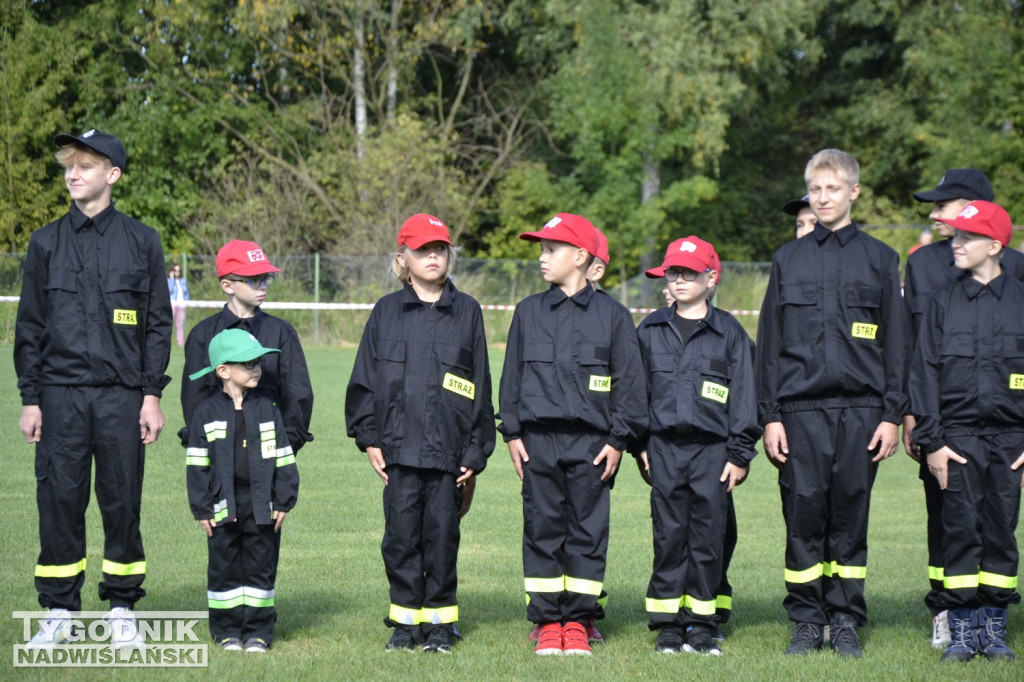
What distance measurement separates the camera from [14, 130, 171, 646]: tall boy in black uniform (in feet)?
19.0

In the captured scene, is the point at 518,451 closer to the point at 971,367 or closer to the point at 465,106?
the point at 971,367

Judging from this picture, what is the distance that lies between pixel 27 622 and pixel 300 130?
31.6 metres

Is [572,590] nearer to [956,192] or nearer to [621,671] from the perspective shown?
[621,671]

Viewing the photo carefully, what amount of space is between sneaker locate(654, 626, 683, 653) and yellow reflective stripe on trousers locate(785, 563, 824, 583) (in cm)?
62

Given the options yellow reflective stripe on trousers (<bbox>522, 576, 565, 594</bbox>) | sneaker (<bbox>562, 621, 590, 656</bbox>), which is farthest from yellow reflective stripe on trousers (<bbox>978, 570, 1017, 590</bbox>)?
yellow reflective stripe on trousers (<bbox>522, 576, 565, 594</bbox>)

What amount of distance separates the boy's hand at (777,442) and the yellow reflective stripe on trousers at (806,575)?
54cm

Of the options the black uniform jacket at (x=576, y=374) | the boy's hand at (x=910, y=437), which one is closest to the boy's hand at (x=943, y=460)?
the boy's hand at (x=910, y=437)

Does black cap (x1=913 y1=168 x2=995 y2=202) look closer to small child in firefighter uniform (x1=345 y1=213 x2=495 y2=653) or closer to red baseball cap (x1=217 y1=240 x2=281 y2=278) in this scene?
small child in firefighter uniform (x1=345 y1=213 x2=495 y2=653)

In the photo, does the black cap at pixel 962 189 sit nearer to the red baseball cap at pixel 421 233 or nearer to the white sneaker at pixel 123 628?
the red baseball cap at pixel 421 233

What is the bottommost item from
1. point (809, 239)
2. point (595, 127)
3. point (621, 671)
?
A: point (621, 671)

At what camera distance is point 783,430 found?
239 inches

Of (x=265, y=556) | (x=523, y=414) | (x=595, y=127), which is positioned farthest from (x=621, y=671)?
(x=595, y=127)

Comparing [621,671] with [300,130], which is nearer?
[621,671]

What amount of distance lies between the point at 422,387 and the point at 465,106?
3262cm
